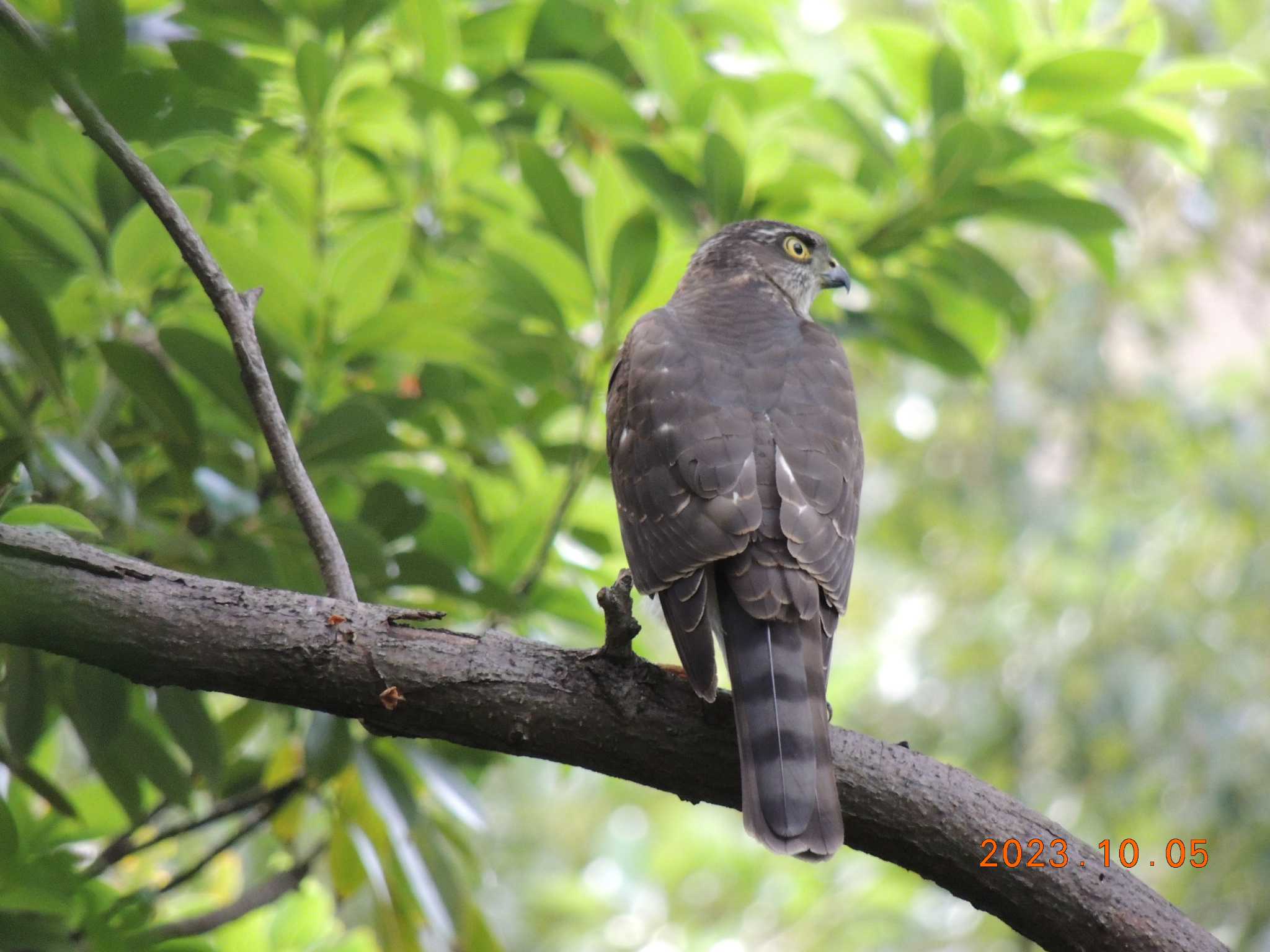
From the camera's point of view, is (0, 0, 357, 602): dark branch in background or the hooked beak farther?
the hooked beak

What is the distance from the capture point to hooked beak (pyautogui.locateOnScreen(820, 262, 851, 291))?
12.2ft

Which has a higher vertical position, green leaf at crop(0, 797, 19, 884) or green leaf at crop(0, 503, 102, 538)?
green leaf at crop(0, 503, 102, 538)

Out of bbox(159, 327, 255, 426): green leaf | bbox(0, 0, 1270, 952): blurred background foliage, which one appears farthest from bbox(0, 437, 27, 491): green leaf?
bbox(159, 327, 255, 426): green leaf

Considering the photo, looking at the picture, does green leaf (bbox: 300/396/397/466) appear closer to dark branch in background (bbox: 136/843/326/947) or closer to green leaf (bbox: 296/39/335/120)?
green leaf (bbox: 296/39/335/120)

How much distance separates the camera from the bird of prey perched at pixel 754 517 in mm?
2148

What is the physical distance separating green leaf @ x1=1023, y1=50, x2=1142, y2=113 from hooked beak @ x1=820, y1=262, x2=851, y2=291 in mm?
696

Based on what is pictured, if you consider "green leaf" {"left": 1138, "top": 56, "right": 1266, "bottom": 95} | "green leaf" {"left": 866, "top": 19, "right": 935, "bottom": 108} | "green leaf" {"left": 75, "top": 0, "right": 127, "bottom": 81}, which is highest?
"green leaf" {"left": 866, "top": 19, "right": 935, "bottom": 108}

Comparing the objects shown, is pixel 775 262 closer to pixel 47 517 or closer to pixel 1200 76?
pixel 1200 76

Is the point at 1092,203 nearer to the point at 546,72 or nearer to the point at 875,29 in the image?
the point at 875,29

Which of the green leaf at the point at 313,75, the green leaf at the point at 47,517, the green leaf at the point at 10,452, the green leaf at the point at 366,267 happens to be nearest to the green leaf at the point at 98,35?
the green leaf at the point at 313,75

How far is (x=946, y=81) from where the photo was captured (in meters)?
3.30

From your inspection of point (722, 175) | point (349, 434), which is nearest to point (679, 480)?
point (349, 434)

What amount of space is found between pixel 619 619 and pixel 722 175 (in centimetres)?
157

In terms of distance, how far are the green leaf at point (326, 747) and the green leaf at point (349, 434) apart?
23.5 inches
